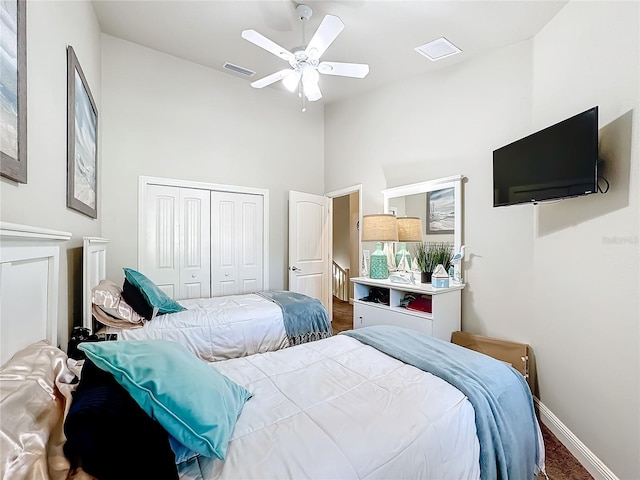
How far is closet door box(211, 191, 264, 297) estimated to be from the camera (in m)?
3.92

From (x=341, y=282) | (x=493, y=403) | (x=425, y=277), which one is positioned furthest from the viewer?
(x=341, y=282)

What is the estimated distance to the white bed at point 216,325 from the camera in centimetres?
217

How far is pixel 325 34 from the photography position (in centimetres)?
221

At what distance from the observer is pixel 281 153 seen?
177 inches

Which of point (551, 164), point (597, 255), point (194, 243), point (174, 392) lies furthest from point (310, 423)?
point (194, 243)

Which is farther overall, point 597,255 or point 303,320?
point 303,320

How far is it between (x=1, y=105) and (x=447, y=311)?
3.21 meters

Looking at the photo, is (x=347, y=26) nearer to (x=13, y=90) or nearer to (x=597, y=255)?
(x=13, y=90)

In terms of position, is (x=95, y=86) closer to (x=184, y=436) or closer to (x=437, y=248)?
(x=184, y=436)

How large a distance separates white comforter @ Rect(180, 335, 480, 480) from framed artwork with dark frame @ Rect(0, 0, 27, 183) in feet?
3.95

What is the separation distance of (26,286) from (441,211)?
128 inches

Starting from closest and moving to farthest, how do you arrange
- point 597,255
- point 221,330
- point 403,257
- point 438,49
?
point 597,255, point 221,330, point 438,49, point 403,257

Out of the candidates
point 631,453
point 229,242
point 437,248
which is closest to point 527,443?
point 631,453

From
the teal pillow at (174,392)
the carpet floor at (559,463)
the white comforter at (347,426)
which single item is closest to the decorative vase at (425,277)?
the carpet floor at (559,463)
